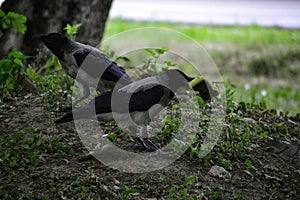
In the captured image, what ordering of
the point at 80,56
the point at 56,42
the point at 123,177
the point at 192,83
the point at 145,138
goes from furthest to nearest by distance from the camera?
the point at 192,83 < the point at 56,42 < the point at 80,56 < the point at 145,138 < the point at 123,177

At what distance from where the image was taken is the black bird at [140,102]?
4398 millimetres

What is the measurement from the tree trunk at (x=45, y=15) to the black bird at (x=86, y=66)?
7.27 ft

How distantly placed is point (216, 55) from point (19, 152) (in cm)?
735

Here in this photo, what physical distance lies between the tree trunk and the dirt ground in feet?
8.39

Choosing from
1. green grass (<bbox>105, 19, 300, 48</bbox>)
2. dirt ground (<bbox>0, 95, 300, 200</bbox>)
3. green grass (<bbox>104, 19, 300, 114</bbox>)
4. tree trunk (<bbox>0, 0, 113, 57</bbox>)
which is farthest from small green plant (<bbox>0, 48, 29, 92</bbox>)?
green grass (<bbox>105, 19, 300, 48</bbox>)

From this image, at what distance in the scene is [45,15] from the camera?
24.0ft

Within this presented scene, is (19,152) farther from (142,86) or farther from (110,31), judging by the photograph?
(110,31)

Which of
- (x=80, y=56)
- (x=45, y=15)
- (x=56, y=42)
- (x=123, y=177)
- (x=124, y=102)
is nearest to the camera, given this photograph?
(x=123, y=177)

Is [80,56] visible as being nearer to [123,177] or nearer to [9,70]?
[9,70]

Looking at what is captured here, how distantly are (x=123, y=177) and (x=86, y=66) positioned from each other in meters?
1.27

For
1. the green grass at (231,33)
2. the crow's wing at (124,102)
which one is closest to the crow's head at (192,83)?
the crow's wing at (124,102)

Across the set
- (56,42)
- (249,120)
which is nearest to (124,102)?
(56,42)

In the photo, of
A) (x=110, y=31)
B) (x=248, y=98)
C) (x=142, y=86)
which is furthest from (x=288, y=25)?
(x=142, y=86)

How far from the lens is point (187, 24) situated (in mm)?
14102
